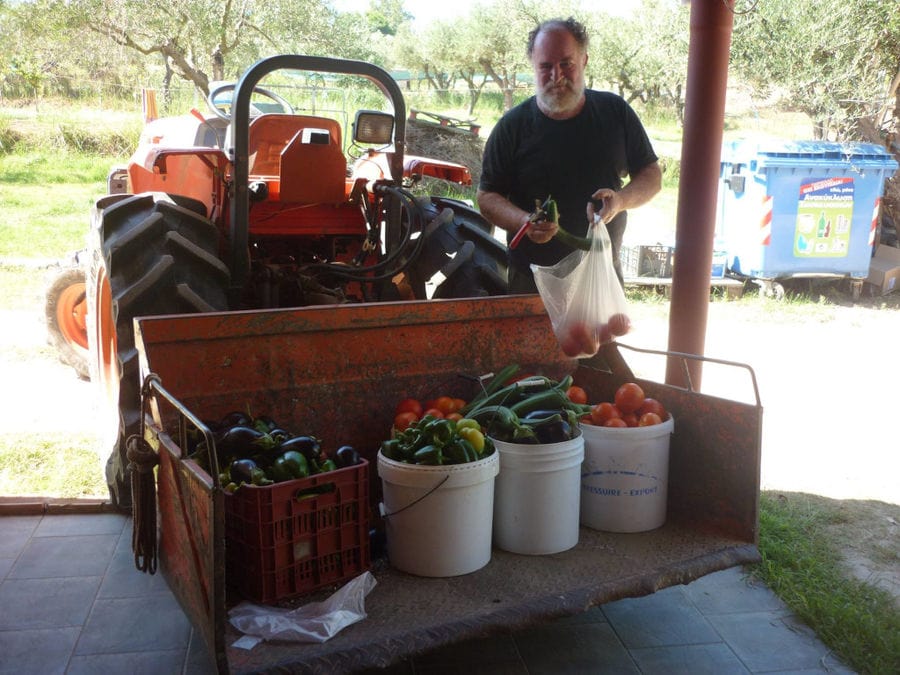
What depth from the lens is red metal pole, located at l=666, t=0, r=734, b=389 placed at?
3760 mm

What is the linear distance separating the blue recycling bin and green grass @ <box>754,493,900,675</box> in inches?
202

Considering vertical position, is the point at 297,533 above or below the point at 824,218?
below

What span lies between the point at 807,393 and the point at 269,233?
3.68 meters

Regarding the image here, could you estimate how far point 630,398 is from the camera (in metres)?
2.99

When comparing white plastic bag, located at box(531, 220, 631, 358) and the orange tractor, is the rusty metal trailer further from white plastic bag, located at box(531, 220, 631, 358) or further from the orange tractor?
the orange tractor

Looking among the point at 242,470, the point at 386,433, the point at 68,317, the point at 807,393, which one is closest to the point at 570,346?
the point at 386,433

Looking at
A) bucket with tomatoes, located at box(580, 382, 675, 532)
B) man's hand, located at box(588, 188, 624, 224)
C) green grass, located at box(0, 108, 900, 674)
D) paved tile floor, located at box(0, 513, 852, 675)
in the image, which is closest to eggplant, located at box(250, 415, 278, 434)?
paved tile floor, located at box(0, 513, 852, 675)

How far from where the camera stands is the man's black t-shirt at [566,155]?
353 centimetres

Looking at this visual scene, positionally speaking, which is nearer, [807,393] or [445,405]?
[445,405]

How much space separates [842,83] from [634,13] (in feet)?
43.4

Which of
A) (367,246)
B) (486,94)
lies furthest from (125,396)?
(486,94)

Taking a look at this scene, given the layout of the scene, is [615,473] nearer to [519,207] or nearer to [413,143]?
[519,207]

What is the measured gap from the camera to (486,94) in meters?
36.9

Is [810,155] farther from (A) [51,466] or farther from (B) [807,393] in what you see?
(A) [51,466]
